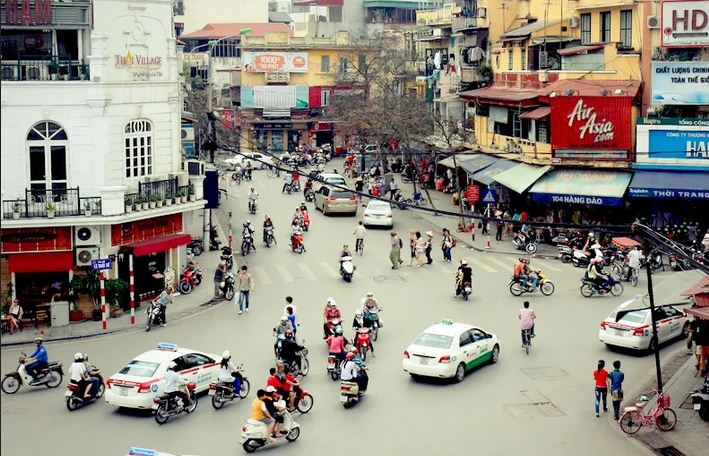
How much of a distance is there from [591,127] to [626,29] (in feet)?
17.6

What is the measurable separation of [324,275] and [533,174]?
12524mm

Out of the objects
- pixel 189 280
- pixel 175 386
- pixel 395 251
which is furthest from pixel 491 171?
pixel 175 386

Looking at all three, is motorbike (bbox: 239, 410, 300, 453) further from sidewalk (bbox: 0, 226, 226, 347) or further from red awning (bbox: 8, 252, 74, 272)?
red awning (bbox: 8, 252, 74, 272)

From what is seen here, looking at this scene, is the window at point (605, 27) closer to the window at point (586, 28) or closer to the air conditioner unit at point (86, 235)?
the window at point (586, 28)

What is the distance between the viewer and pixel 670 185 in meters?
40.1

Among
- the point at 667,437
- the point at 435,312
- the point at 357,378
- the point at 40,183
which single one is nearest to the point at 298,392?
the point at 357,378

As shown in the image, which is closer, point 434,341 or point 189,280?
point 434,341

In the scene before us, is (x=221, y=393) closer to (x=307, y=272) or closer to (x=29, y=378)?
(x=29, y=378)

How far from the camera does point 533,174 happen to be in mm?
45469

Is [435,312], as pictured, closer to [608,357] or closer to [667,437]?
[608,357]

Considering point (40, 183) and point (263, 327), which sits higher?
point (40, 183)

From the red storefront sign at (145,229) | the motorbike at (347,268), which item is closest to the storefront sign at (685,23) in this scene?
the motorbike at (347,268)

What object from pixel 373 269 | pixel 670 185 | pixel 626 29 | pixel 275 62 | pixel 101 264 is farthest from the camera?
pixel 275 62

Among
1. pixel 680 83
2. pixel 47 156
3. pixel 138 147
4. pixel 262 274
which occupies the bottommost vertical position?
pixel 262 274
